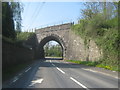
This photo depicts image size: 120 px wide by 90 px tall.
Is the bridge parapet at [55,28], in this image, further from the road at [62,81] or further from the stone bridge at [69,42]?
the road at [62,81]

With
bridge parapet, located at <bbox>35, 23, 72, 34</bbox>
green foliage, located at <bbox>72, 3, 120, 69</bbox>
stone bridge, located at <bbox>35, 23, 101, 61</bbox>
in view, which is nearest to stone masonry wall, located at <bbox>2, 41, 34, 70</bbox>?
green foliage, located at <bbox>72, 3, 120, 69</bbox>

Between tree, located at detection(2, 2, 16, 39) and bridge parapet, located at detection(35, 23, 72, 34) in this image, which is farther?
bridge parapet, located at detection(35, 23, 72, 34)

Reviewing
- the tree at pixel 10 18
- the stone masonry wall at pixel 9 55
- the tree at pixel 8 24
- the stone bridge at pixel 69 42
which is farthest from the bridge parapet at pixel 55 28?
the tree at pixel 8 24

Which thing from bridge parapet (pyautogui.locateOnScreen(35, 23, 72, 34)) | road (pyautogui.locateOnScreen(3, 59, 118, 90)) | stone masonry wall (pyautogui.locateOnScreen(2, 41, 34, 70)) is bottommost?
road (pyautogui.locateOnScreen(3, 59, 118, 90))

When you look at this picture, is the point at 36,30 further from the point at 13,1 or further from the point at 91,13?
the point at 13,1

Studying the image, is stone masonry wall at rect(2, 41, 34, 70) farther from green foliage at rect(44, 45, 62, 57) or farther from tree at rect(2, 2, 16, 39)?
green foliage at rect(44, 45, 62, 57)

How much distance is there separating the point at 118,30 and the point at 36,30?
43.8 meters

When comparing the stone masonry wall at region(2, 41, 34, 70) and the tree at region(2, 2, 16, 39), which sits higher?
the tree at region(2, 2, 16, 39)

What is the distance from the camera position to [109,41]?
2783 cm

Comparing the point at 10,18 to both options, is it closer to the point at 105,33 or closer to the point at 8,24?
the point at 8,24

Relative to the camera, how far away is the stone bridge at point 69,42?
3825 cm

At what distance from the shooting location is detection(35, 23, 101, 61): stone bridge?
38.2 metres

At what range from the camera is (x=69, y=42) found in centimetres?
5606

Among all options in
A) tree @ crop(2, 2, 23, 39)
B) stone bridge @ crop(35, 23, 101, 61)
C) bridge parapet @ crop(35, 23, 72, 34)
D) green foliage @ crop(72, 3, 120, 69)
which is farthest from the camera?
bridge parapet @ crop(35, 23, 72, 34)
